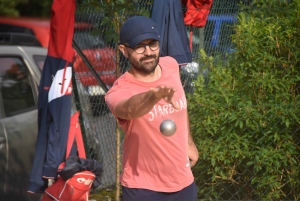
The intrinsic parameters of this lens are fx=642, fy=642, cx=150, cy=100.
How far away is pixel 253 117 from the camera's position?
5.58m

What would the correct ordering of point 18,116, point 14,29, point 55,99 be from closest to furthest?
point 55,99
point 18,116
point 14,29

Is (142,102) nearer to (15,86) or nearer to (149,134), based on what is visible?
(149,134)

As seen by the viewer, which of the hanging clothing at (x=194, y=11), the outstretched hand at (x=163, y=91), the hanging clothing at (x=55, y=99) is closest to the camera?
the outstretched hand at (x=163, y=91)

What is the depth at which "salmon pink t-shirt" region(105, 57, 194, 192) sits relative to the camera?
3.47 metres

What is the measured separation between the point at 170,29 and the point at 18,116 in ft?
5.25

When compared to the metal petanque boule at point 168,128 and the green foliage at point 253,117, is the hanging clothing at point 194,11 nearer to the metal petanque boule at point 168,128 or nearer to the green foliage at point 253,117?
the green foliage at point 253,117

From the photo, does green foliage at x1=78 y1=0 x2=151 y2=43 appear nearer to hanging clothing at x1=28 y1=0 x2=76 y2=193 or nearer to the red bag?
hanging clothing at x1=28 y1=0 x2=76 y2=193

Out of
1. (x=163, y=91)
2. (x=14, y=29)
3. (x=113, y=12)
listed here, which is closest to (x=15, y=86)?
(x=113, y=12)

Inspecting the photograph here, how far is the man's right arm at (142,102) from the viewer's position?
297 centimetres

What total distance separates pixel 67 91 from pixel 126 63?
3.79 ft

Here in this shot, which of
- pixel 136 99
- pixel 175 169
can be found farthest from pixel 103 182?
pixel 136 99

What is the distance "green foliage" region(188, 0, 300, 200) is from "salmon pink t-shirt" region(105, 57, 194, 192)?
6.58ft

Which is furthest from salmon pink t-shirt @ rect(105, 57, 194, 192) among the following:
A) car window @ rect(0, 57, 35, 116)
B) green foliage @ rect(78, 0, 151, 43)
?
car window @ rect(0, 57, 35, 116)

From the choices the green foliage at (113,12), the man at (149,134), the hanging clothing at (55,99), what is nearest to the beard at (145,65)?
the man at (149,134)
